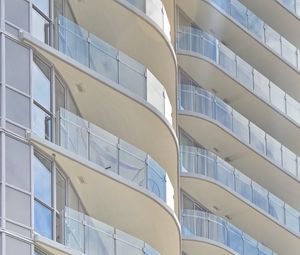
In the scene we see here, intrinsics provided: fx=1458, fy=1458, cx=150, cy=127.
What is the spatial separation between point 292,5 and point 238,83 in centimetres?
586

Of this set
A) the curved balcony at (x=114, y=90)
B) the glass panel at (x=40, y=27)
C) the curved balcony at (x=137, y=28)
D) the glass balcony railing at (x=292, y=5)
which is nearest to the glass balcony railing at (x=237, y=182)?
the curved balcony at (x=137, y=28)

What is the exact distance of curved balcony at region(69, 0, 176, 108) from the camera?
33344mm

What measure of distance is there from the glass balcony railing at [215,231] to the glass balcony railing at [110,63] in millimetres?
4277

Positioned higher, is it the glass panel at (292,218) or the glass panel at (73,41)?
the glass panel at (292,218)

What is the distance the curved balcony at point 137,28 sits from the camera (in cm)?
3334

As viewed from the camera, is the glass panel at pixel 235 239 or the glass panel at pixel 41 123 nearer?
the glass panel at pixel 41 123

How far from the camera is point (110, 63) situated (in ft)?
107

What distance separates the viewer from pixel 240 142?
1660 inches

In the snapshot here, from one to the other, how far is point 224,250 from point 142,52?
6451 millimetres

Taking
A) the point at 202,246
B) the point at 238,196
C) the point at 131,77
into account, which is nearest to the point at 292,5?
the point at 238,196

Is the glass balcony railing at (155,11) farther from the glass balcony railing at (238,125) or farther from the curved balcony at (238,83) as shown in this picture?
the curved balcony at (238,83)

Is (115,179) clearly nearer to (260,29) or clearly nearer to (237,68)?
(237,68)

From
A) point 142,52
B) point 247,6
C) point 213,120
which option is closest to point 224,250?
point 213,120

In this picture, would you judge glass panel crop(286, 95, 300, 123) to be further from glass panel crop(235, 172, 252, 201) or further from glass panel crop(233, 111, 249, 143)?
glass panel crop(235, 172, 252, 201)
